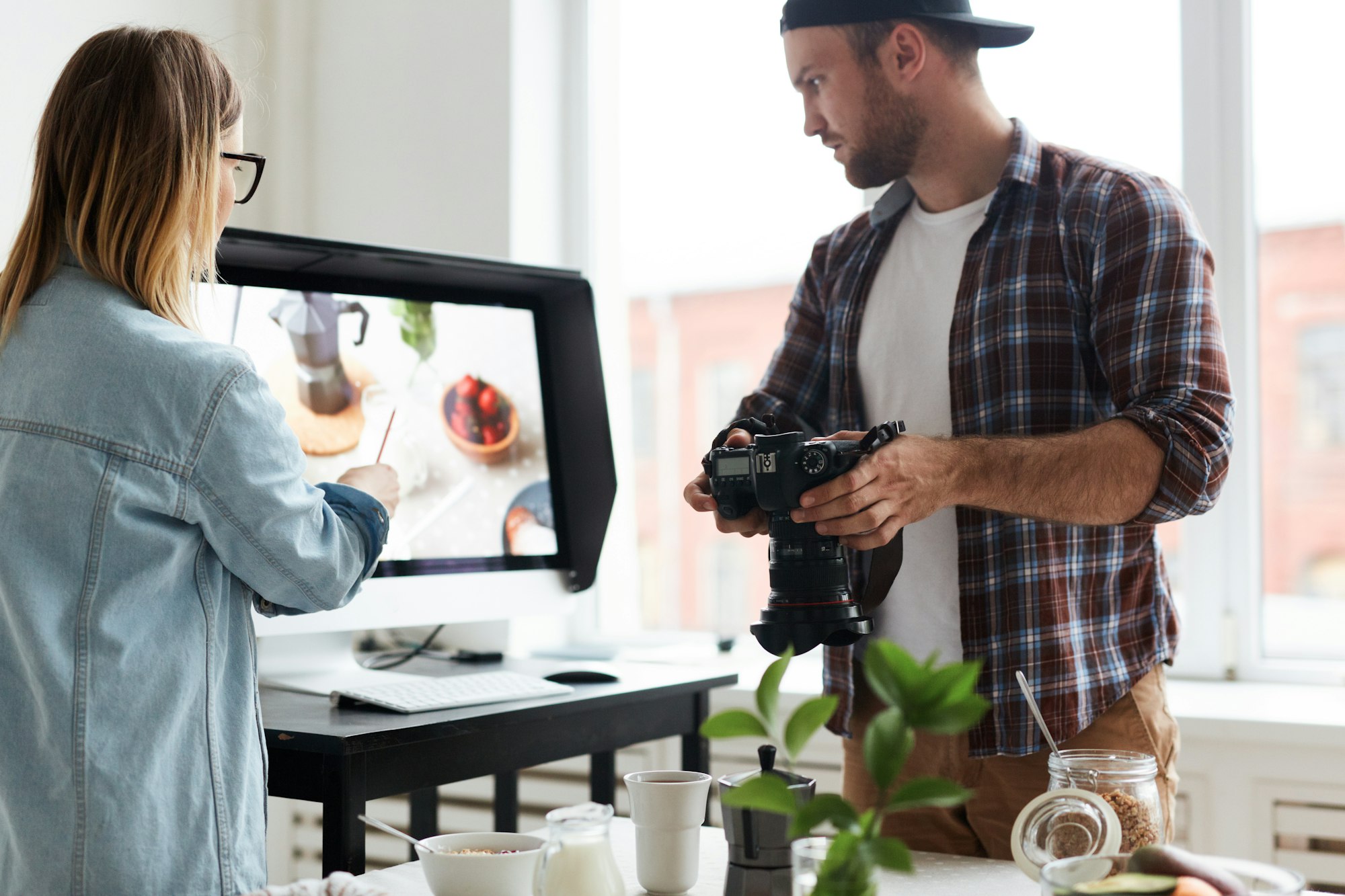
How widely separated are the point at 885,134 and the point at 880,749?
113cm

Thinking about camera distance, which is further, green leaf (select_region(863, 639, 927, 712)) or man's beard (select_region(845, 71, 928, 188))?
man's beard (select_region(845, 71, 928, 188))

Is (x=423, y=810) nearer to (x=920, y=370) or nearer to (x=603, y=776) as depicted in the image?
(x=603, y=776)

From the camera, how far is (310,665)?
1680mm

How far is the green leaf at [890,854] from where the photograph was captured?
54 cm

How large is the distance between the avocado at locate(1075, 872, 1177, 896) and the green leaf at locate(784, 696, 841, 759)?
0.57 feet

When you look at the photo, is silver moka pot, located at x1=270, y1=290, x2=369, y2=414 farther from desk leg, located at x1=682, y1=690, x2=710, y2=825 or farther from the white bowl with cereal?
the white bowl with cereal

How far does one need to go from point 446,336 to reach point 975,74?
80 cm

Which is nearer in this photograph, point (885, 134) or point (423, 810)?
point (885, 134)

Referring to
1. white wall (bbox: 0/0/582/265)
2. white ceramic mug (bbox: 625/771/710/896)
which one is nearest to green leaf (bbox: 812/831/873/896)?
white ceramic mug (bbox: 625/771/710/896)

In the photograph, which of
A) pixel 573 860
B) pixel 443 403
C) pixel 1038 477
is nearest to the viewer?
pixel 573 860

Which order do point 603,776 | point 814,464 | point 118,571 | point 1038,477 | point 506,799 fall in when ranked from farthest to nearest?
point 506,799 < point 603,776 < point 1038,477 < point 814,464 < point 118,571

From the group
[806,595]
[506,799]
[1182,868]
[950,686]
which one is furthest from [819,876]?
[506,799]

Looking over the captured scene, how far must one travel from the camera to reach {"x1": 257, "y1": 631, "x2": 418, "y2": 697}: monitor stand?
1.63 metres

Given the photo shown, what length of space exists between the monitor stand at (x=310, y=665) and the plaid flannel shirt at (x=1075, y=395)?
0.66 metres
